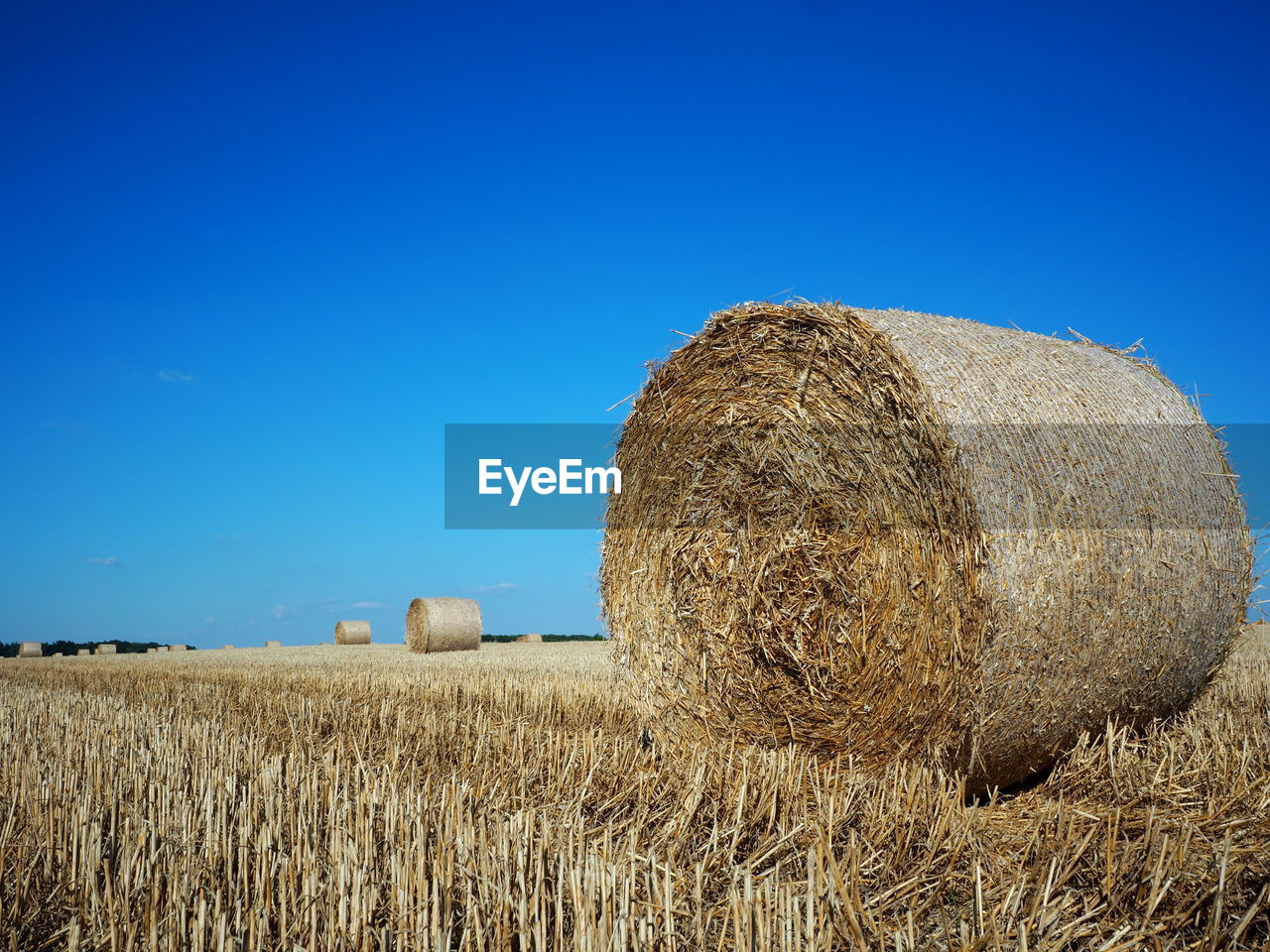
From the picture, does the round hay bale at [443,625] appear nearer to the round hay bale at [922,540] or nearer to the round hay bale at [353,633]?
the round hay bale at [353,633]

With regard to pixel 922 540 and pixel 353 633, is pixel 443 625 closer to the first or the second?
pixel 353 633

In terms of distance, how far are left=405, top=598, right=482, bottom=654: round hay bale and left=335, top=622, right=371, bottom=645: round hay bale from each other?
5171 mm

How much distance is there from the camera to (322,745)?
225 inches

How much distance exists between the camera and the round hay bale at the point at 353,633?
72.2 ft

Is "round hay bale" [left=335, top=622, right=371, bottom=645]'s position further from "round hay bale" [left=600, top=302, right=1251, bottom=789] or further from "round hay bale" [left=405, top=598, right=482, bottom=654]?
"round hay bale" [left=600, top=302, right=1251, bottom=789]

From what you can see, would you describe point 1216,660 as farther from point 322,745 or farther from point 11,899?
point 11,899

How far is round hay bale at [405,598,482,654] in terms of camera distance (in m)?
16.5

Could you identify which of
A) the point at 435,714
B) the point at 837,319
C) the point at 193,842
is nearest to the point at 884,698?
the point at 837,319

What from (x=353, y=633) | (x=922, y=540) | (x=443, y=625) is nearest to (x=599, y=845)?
(x=922, y=540)

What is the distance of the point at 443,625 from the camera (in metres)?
16.6

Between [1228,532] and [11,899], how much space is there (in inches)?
228

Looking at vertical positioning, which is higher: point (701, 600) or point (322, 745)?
point (701, 600)

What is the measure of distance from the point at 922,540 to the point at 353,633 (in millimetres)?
19512

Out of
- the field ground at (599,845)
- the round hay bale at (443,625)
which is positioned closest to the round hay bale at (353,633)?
the round hay bale at (443,625)
